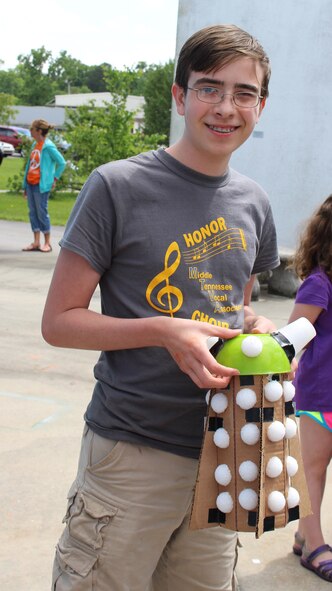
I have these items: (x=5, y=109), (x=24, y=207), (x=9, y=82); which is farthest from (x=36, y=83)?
(x=24, y=207)

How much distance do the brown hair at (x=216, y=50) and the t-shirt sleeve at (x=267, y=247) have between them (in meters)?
0.50

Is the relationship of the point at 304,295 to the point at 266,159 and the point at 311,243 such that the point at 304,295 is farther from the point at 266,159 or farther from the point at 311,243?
the point at 266,159

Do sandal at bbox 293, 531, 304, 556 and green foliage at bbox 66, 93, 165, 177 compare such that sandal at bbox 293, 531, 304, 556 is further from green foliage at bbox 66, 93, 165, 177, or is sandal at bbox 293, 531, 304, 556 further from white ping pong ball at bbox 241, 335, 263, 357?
green foliage at bbox 66, 93, 165, 177

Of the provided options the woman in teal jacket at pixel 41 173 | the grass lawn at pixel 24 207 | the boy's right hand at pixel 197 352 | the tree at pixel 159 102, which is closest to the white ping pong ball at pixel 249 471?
the boy's right hand at pixel 197 352

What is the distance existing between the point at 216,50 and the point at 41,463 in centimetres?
286

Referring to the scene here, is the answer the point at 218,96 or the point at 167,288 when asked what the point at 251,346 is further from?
the point at 218,96

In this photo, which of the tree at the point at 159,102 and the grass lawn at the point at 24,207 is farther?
the tree at the point at 159,102

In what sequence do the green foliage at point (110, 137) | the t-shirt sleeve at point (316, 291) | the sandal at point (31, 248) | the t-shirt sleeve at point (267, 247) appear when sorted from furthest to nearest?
the green foliage at point (110, 137)
the sandal at point (31, 248)
the t-shirt sleeve at point (316, 291)
the t-shirt sleeve at point (267, 247)

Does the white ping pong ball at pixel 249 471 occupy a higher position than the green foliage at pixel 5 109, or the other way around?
the white ping pong ball at pixel 249 471

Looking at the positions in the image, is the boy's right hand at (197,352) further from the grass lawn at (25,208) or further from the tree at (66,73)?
the tree at (66,73)

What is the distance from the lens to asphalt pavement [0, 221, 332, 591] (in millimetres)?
3262

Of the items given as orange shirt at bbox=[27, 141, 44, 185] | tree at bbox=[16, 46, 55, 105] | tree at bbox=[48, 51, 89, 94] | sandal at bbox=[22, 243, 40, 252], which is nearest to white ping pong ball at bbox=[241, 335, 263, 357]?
orange shirt at bbox=[27, 141, 44, 185]

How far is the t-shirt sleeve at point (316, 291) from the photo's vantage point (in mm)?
3039

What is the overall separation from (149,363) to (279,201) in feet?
30.3
